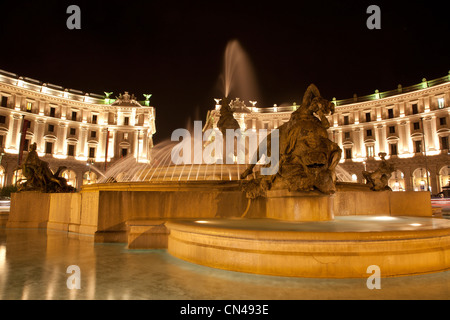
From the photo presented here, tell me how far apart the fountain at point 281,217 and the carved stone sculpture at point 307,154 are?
0.8 inches

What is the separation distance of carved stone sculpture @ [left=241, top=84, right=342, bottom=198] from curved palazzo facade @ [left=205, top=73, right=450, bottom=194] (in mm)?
31272

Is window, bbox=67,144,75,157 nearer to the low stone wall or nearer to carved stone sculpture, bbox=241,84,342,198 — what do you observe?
the low stone wall

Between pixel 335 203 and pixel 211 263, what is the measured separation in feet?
12.9

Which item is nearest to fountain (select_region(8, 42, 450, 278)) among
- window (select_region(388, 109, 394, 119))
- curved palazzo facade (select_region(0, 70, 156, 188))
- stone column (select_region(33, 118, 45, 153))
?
curved palazzo facade (select_region(0, 70, 156, 188))

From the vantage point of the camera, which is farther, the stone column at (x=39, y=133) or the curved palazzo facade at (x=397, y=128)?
the stone column at (x=39, y=133)

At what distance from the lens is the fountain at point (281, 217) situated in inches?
145

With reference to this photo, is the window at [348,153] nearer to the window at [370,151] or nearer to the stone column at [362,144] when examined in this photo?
the stone column at [362,144]

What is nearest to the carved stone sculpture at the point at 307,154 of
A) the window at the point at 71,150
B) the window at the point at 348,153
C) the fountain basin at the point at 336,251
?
the fountain basin at the point at 336,251

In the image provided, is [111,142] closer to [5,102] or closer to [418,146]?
[5,102]

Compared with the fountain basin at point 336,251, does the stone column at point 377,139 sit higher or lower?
higher

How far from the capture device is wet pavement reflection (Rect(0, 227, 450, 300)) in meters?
3.08

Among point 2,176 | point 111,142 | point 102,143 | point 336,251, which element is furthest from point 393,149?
point 2,176
